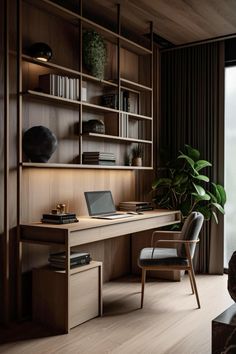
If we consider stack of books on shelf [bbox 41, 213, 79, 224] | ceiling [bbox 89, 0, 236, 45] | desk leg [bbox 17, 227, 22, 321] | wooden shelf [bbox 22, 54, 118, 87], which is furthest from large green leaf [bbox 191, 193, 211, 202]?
desk leg [bbox 17, 227, 22, 321]

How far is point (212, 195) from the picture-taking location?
442 centimetres

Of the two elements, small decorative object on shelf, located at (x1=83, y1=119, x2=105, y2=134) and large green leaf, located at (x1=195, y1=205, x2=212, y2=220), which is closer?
small decorative object on shelf, located at (x1=83, y1=119, x2=105, y2=134)

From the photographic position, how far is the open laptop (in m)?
3.64

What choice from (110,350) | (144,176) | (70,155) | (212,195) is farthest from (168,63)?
(110,350)

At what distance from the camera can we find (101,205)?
12.4 ft

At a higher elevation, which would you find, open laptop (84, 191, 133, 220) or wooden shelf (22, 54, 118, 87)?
wooden shelf (22, 54, 118, 87)

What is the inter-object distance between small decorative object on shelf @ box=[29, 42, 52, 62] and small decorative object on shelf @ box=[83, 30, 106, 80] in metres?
0.55

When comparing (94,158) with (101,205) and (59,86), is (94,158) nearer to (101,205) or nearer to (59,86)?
(101,205)

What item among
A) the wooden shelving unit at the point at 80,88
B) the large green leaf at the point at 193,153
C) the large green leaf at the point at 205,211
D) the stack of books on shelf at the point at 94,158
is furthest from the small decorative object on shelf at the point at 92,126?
the large green leaf at the point at 205,211

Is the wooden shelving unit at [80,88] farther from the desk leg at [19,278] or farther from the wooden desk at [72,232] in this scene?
the desk leg at [19,278]

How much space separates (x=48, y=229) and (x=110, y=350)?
3.09 ft

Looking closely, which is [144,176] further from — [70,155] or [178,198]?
[70,155]

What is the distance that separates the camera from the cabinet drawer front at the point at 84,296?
9.67 feet

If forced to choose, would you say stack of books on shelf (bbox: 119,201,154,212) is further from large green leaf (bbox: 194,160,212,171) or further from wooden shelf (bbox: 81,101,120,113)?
wooden shelf (bbox: 81,101,120,113)
